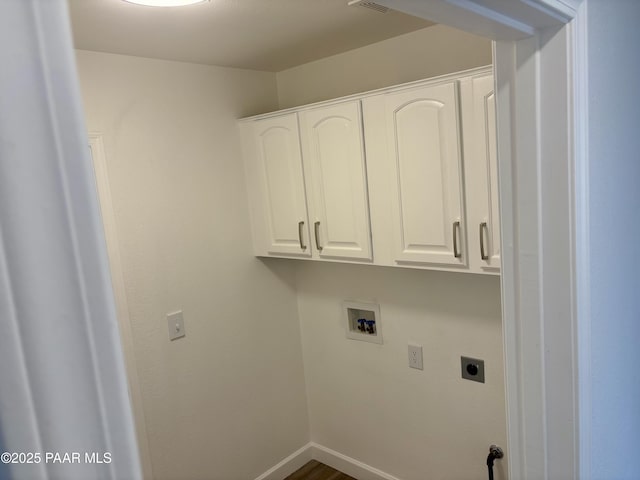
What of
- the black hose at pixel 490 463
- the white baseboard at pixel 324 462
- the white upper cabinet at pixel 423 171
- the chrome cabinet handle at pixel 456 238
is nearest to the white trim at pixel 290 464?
the white baseboard at pixel 324 462

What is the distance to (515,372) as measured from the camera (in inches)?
37.5

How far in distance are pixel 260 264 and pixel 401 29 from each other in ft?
4.42

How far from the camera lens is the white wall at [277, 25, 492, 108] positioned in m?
1.94

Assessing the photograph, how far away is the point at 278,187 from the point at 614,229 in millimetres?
1604

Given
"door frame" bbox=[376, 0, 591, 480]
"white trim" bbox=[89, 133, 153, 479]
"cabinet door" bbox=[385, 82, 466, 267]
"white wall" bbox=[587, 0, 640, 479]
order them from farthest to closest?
"white trim" bbox=[89, 133, 153, 479]
"cabinet door" bbox=[385, 82, 466, 267]
"white wall" bbox=[587, 0, 640, 479]
"door frame" bbox=[376, 0, 591, 480]

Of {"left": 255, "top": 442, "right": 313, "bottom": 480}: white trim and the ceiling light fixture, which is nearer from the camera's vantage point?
the ceiling light fixture

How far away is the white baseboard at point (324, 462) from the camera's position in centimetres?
268

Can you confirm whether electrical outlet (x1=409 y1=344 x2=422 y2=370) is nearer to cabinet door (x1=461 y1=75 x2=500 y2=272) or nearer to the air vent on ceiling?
cabinet door (x1=461 y1=75 x2=500 y2=272)

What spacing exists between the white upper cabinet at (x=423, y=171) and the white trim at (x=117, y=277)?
110cm

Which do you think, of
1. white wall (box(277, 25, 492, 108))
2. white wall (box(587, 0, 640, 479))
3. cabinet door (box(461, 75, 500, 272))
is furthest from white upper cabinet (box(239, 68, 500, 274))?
white wall (box(587, 0, 640, 479))

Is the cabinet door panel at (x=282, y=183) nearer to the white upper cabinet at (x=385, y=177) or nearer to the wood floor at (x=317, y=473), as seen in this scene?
the white upper cabinet at (x=385, y=177)

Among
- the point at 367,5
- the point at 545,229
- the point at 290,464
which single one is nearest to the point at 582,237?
the point at 545,229

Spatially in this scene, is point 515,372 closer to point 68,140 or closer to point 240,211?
point 68,140

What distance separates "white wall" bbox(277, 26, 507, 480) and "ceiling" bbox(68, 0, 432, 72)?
0.15 meters
